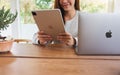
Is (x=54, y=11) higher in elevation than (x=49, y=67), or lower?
higher

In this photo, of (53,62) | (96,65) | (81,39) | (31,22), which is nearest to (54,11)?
(81,39)

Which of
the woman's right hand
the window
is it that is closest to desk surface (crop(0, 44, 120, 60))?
the woman's right hand

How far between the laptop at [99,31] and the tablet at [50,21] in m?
0.20

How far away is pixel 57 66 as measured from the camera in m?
1.08

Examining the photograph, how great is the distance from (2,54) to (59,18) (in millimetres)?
457

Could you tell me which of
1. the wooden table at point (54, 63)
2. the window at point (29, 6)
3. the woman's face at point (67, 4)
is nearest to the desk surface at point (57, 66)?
the wooden table at point (54, 63)

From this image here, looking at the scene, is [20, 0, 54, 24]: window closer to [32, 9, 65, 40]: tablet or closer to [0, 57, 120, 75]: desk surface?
[32, 9, 65, 40]: tablet

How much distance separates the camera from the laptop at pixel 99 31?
4.14ft

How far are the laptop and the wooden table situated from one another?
80mm

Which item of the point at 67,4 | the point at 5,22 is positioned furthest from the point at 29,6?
the point at 5,22

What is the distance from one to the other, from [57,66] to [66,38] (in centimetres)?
50

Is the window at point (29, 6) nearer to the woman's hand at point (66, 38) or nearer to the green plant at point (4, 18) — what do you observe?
the woman's hand at point (66, 38)

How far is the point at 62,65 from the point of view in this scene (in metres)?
1.10

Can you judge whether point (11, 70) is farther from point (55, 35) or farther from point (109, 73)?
point (55, 35)
